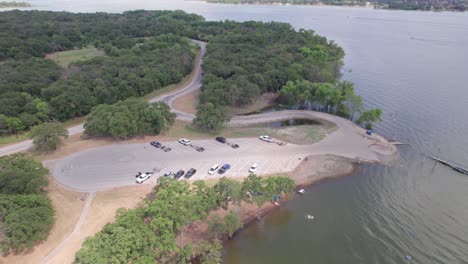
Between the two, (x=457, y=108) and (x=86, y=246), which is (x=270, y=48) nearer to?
(x=457, y=108)

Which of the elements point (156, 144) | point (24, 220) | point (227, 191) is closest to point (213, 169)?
point (227, 191)

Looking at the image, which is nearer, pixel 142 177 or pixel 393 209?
pixel 393 209

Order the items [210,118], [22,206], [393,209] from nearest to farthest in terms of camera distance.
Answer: [22,206] → [393,209] → [210,118]

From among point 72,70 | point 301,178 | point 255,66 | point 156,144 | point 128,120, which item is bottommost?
point 301,178

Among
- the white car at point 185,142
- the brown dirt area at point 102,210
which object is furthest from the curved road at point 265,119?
the brown dirt area at point 102,210

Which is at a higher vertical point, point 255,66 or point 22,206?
point 255,66

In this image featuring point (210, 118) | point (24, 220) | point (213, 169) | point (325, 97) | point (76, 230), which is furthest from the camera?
point (325, 97)

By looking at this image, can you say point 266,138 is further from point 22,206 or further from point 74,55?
point 74,55

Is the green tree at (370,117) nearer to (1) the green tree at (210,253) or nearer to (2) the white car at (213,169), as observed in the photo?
(2) the white car at (213,169)
